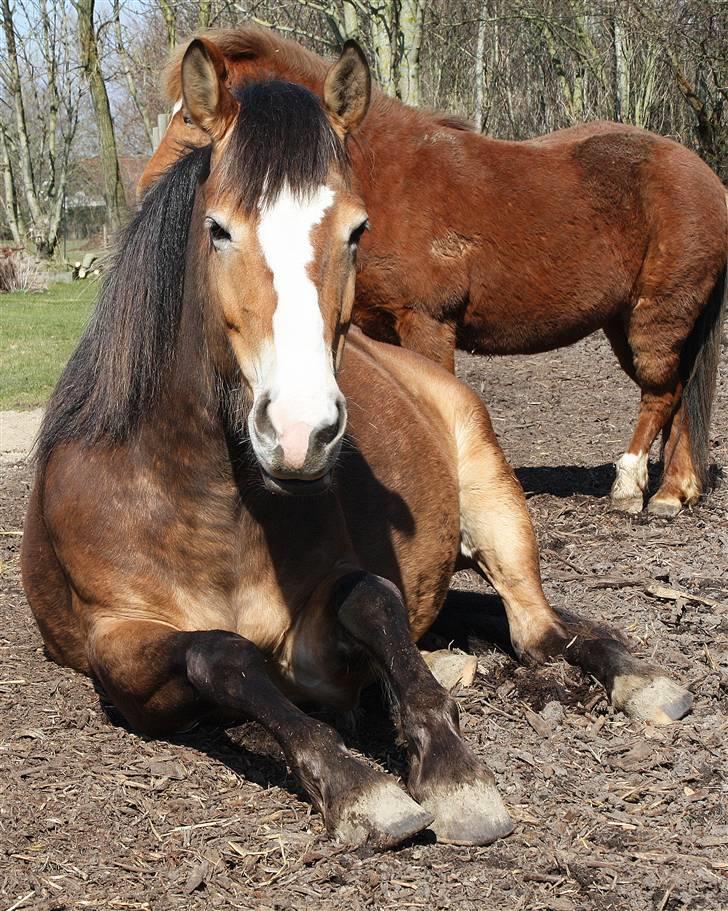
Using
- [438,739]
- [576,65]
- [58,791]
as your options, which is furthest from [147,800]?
[576,65]

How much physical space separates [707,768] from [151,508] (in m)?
1.74

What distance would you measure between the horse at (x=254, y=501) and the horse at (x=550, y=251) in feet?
7.19

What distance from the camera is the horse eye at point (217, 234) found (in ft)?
8.62

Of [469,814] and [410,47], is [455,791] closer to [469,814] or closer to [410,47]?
[469,814]

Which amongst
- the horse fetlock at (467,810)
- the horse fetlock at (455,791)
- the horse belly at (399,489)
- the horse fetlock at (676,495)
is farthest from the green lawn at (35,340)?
the horse fetlock at (467,810)

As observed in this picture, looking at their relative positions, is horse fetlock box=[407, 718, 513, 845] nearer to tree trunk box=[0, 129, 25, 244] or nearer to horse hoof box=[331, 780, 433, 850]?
horse hoof box=[331, 780, 433, 850]

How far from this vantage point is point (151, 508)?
9.79 ft

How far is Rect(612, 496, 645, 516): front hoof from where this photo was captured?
6.11m

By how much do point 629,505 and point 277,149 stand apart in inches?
162

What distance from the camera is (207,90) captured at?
2721 mm

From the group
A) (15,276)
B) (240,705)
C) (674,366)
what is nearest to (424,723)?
(240,705)

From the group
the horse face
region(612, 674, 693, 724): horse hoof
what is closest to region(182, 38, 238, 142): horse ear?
the horse face

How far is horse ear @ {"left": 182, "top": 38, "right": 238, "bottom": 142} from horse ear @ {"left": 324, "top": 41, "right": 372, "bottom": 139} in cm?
30

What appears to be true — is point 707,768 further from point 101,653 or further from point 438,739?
point 101,653
